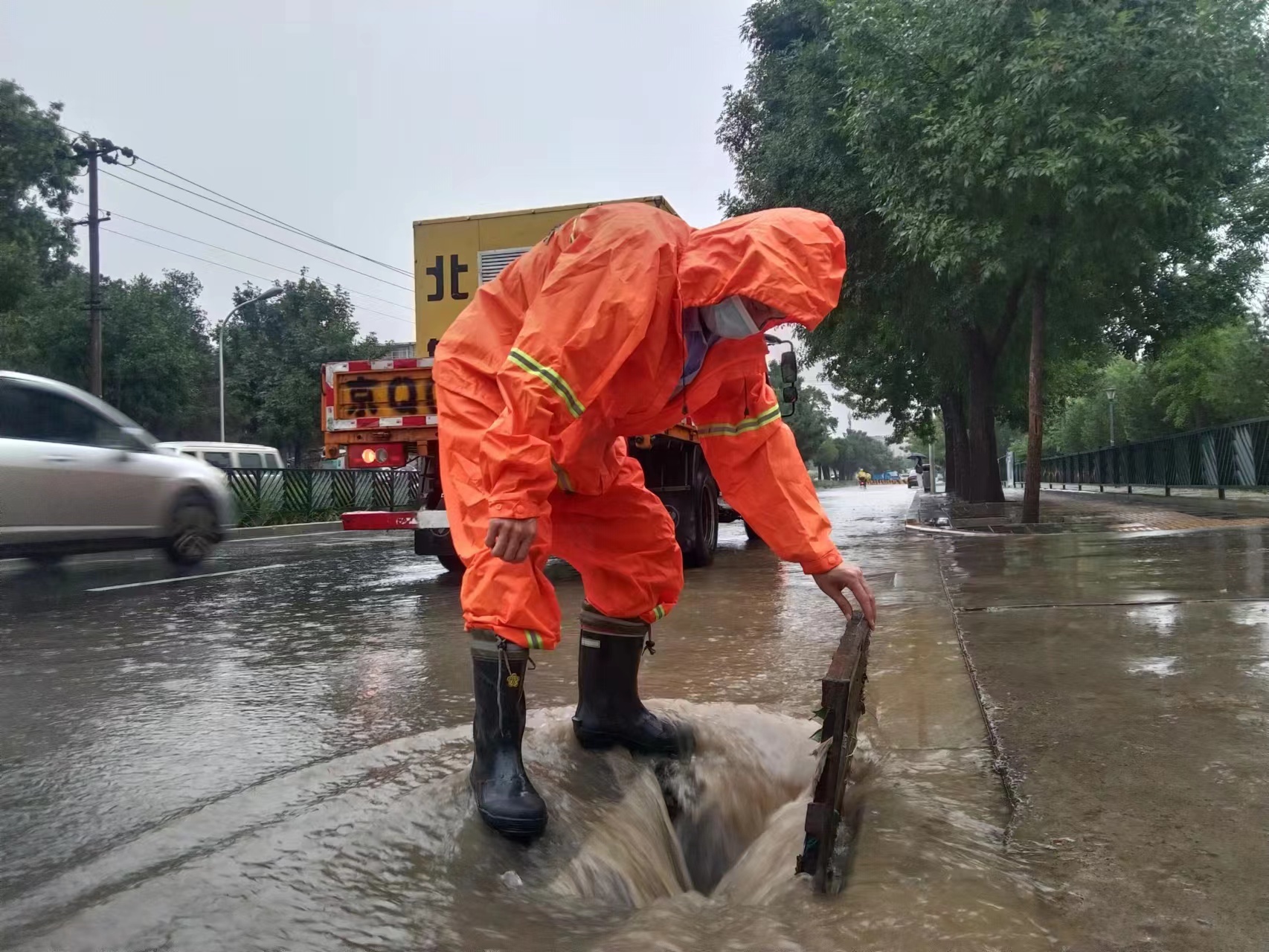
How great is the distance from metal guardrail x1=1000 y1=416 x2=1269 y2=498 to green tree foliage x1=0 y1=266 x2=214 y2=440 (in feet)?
69.7

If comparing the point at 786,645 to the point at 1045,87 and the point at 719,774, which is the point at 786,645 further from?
the point at 1045,87

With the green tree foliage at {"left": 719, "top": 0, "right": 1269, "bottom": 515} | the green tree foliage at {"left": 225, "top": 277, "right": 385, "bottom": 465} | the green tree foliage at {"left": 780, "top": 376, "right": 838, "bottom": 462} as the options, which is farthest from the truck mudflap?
the green tree foliage at {"left": 780, "top": 376, "right": 838, "bottom": 462}

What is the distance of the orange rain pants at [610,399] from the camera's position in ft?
6.84

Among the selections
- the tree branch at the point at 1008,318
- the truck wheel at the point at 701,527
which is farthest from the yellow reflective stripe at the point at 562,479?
the tree branch at the point at 1008,318

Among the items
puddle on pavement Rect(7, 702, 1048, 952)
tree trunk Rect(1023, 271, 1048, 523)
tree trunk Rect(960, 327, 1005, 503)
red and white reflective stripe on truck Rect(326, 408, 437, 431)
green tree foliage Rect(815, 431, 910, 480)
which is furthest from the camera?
green tree foliage Rect(815, 431, 910, 480)

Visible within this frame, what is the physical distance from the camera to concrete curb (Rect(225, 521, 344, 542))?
50.7 feet

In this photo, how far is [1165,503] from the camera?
736 inches

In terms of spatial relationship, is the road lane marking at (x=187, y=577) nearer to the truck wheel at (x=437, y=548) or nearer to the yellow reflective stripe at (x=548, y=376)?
the truck wheel at (x=437, y=548)

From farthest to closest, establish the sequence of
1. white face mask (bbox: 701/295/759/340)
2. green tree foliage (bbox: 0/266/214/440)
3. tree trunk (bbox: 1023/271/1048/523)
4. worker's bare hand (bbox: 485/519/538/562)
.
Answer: green tree foliage (bbox: 0/266/214/440)
tree trunk (bbox: 1023/271/1048/523)
white face mask (bbox: 701/295/759/340)
worker's bare hand (bbox: 485/519/538/562)

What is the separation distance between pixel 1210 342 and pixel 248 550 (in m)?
31.8

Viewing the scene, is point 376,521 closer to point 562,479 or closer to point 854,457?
point 562,479

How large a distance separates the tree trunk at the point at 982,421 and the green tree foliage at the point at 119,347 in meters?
18.7

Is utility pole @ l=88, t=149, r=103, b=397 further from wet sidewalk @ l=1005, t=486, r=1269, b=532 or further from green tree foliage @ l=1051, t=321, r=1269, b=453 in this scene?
green tree foliage @ l=1051, t=321, r=1269, b=453

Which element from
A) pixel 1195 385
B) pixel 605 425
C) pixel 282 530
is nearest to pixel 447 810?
pixel 605 425
